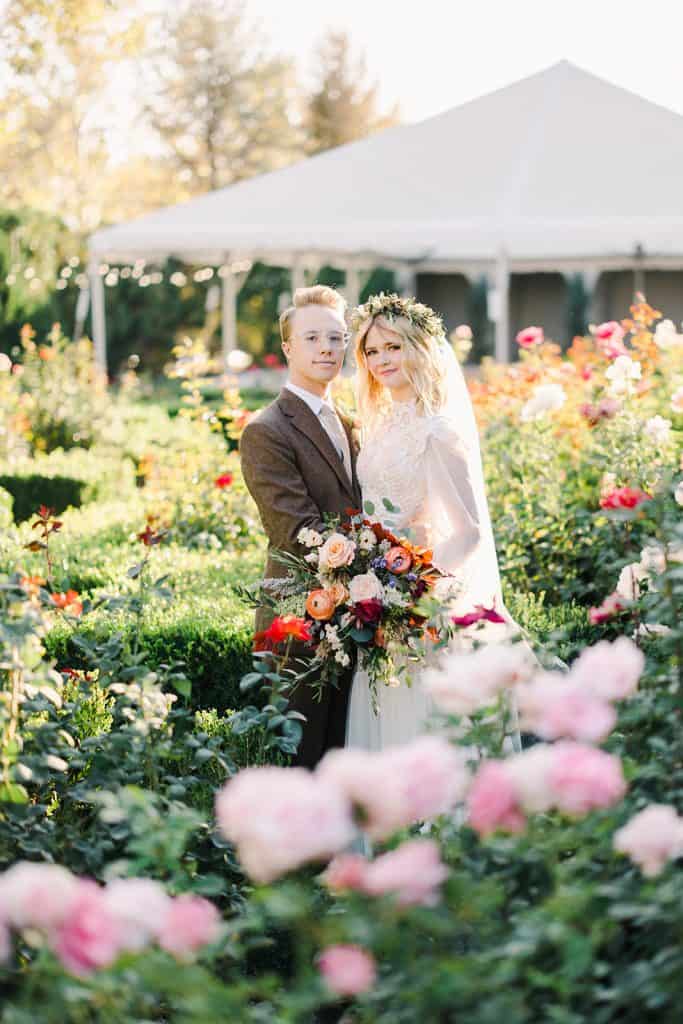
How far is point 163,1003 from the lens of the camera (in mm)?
2820

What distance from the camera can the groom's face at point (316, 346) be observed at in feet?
12.4

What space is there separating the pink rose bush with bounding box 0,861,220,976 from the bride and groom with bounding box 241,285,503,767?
2074 mm

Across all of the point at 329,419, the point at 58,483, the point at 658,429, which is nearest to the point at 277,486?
the point at 329,419

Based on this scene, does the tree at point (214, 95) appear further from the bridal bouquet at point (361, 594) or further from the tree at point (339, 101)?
the bridal bouquet at point (361, 594)

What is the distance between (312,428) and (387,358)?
0.31m

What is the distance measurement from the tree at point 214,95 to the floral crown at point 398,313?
3159cm

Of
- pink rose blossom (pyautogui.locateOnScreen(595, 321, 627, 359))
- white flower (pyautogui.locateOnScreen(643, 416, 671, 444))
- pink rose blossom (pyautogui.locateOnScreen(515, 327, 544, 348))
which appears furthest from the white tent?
white flower (pyautogui.locateOnScreen(643, 416, 671, 444))

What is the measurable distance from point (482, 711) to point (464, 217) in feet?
25.5

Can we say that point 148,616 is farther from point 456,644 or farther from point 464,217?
point 464,217

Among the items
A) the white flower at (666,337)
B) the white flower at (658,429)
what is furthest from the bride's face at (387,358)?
the white flower at (666,337)

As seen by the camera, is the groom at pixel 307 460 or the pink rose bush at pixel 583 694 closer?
the pink rose bush at pixel 583 694

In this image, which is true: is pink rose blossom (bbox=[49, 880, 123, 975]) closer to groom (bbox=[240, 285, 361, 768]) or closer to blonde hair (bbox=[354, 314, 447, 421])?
groom (bbox=[240, 285, 361, 768])

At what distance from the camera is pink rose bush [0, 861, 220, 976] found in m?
1.49

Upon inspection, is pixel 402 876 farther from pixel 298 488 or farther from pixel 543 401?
pixel 543 401
